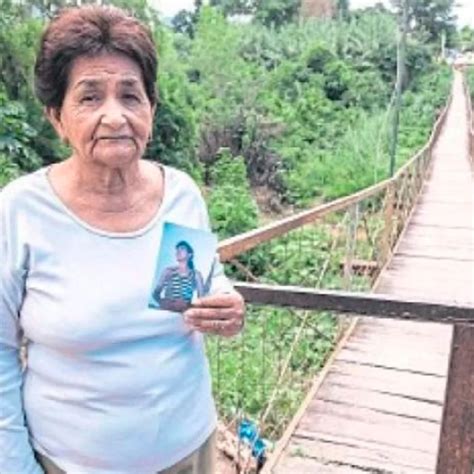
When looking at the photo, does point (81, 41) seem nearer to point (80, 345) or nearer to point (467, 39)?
point (80, 345)

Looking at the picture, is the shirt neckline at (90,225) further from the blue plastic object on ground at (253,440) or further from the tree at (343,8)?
the tree at (343,8)

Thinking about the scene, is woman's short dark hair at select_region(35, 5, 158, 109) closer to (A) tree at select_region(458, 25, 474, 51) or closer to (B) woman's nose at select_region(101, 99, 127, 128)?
(B) woman's nose at select_region(101, 99, 127, 128)

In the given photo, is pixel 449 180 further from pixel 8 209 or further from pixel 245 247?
pixel 8 209

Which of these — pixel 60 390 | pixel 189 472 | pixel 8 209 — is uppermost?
pixel 8 209

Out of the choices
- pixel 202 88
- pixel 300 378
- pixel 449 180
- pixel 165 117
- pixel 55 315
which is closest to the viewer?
pixel 55 315

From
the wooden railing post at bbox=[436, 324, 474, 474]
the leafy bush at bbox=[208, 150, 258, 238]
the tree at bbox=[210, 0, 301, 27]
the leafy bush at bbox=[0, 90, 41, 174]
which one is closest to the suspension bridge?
the wooden railing post at bbox=[436, 324, 474, 474]

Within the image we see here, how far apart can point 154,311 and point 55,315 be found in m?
0.14

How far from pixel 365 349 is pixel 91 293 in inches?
121

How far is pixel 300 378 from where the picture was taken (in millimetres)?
4066

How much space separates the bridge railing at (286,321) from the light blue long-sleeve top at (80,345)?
50cm

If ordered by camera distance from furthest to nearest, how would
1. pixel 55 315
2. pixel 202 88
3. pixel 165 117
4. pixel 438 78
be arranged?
pixel 438 78
pixel 202 88
pixel 165 117
pixel 55 315

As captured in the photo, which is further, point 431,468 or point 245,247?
point 431,468

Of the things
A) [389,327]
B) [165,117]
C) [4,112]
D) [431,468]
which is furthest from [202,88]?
[431,468]

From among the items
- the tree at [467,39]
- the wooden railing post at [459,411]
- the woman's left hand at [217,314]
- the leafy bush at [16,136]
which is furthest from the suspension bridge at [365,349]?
the tree at [467,39]
